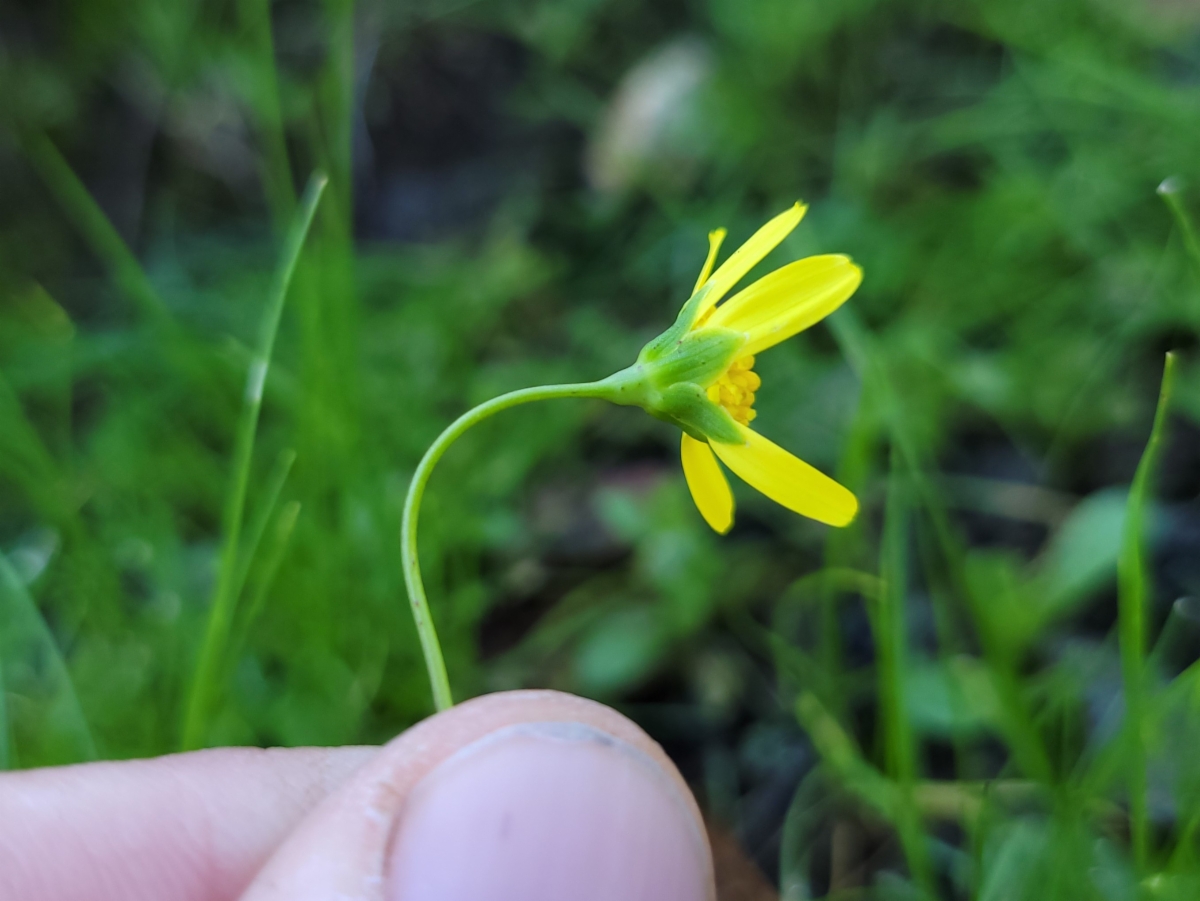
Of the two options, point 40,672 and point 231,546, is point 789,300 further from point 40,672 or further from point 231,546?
point 40,672

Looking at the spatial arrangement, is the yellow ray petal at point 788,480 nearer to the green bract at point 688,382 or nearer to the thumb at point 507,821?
the green bract at point 688,382

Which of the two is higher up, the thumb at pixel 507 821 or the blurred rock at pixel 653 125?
the blurred rock at pixel 653 125

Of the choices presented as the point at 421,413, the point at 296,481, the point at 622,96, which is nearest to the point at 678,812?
the point at 296,481

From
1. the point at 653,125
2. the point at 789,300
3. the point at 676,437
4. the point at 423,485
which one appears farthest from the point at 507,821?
the point at 653,125

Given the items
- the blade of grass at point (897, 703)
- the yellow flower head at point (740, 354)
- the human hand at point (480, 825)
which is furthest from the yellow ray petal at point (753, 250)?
the human hand at point (480, 825)

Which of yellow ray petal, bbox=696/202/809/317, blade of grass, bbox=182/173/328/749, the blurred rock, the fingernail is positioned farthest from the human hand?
the blurred rock

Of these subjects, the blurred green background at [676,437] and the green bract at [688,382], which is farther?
the blurred green background at [676,437]

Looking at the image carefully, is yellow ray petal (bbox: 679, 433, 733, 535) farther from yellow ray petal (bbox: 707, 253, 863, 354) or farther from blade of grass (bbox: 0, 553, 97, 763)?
blade of grass (bbox: 0, 553, 97, 763)
